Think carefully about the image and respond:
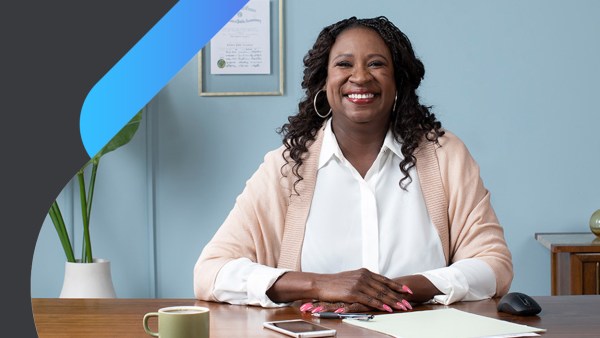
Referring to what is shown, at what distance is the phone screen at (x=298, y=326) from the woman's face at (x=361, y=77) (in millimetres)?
825

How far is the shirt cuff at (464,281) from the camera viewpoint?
1.71m

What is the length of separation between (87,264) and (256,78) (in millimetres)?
1196

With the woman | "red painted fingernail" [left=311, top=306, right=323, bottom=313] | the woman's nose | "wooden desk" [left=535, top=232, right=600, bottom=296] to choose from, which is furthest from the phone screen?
"wooden desk" [left=535, top=232, right=600, bottom=296]

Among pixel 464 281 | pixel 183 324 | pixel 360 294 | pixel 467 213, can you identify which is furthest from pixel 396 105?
pixel 183 324

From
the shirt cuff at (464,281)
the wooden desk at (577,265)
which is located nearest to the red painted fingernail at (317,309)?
the shirt cuff at (464,281)

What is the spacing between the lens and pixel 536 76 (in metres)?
3.81

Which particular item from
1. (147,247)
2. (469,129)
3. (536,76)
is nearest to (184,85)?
(147,247)

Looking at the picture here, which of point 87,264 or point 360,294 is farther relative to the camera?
point 87,264

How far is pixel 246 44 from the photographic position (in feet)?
12.6

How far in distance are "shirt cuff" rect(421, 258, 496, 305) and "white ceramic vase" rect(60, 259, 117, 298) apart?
2157 mm

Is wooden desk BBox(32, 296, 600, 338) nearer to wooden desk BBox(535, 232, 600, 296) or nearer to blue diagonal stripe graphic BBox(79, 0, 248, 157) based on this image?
blue diagonal stripe graphic BBox(79, 0, 248, 157)

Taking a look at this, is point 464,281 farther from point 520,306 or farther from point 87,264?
point 87,264

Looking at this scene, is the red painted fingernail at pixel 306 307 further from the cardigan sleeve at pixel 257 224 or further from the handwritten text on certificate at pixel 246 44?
the handwritten text on certificate at pixel 246 44

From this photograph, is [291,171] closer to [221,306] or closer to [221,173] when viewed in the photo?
[221,306]
